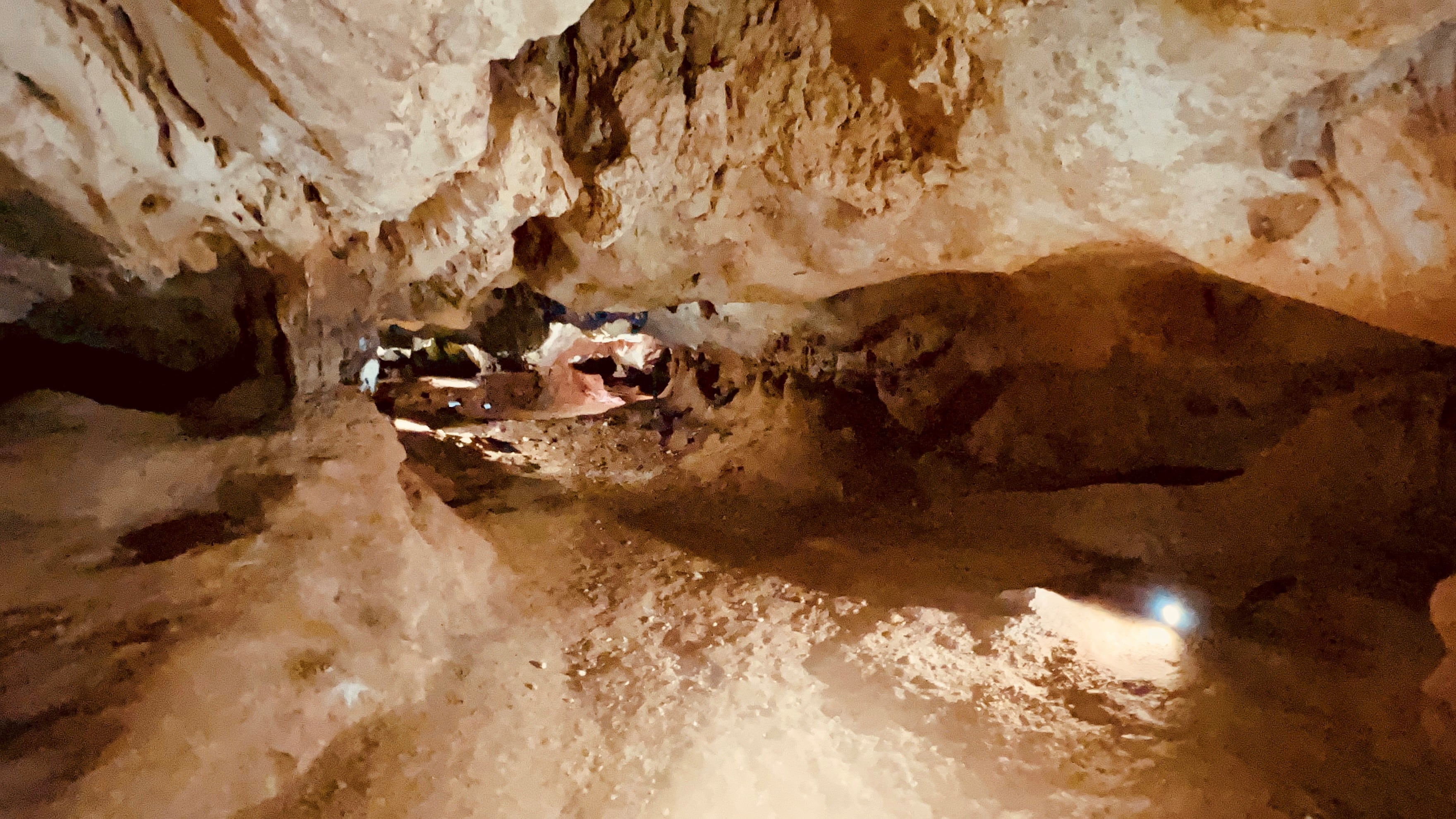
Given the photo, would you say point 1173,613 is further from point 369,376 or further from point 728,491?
point 369,376

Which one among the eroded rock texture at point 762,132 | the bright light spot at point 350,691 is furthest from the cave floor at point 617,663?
the eroded rock texture at point 762,132

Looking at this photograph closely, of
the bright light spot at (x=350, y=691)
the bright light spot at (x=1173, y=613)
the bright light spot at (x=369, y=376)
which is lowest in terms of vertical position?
the bright light spot at (x=350, y=691)

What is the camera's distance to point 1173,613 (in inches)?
160

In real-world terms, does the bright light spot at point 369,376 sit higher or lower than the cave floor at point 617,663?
higher

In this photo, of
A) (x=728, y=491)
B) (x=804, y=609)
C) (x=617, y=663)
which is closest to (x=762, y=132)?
(x=804, y=609)

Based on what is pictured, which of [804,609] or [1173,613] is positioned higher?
[1173,613]

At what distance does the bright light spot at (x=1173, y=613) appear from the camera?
3.98 m

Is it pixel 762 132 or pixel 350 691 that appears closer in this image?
pixel 350 691

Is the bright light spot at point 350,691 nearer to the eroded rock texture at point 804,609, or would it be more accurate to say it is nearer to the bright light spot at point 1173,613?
the eroded rock texture at point 804,609

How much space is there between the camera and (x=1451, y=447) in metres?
4.45

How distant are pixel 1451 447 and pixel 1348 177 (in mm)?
2957

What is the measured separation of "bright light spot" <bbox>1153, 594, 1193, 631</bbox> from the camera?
398cm

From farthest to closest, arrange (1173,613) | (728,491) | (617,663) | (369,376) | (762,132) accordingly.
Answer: (728,491) < (369,376) < (762,132) < (1173,613) < (617,663)

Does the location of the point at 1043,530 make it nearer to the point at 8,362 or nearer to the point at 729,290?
the point at 729,290
